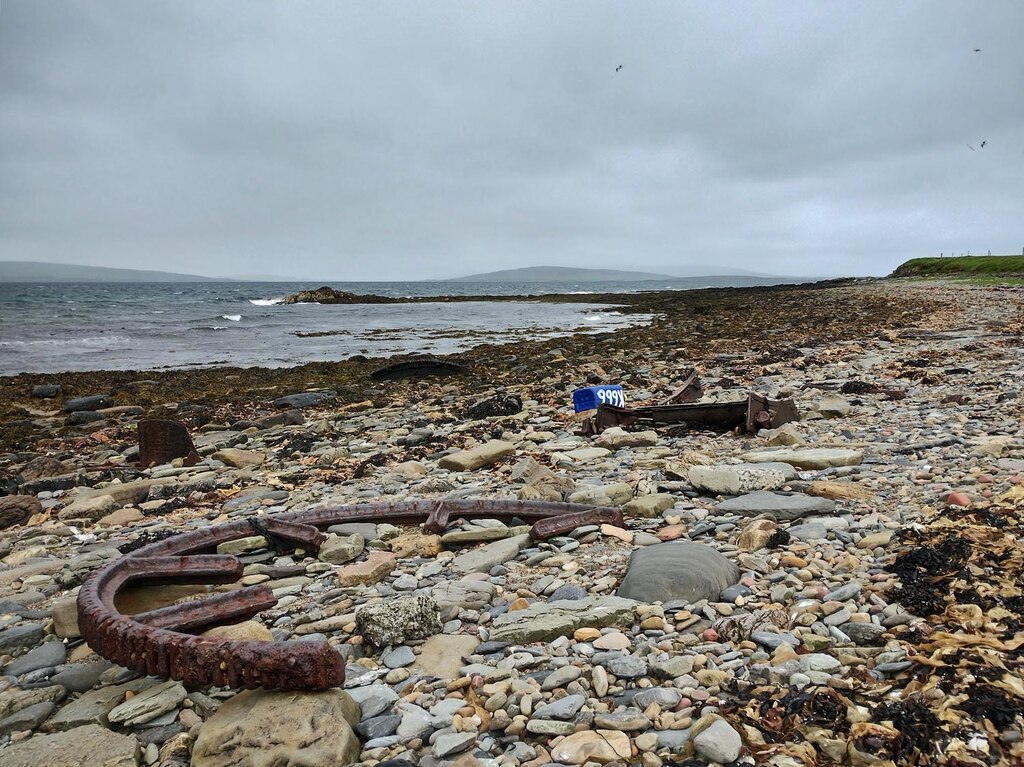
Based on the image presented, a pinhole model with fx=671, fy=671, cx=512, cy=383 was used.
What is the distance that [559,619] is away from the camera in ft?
10.4

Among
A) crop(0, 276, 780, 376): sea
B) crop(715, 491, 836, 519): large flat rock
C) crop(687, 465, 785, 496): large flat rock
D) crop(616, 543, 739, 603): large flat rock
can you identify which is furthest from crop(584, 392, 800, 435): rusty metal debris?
crop(0, 276, 780, 376): sea

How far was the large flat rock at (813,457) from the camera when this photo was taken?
→ 571 centimetres

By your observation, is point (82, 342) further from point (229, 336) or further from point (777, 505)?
point (777, 505)

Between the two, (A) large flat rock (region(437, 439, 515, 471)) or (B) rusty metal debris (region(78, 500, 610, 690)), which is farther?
(A) large flat rock (region(437, 439, 515, 471))

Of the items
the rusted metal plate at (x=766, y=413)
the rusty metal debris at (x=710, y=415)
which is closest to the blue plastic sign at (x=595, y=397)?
the rusty metal debris at (x=710, y=415)

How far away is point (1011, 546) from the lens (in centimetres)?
346

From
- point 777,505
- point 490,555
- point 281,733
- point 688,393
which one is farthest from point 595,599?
point 688,393

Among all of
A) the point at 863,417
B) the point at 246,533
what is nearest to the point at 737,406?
the point at 863,417

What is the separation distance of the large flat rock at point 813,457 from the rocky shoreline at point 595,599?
3cm

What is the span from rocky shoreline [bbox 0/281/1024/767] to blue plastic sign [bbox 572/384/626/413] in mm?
959

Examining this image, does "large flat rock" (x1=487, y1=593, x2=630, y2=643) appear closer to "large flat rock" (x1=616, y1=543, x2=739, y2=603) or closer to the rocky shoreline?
the rocky shoreline

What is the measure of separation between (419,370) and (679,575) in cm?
1280

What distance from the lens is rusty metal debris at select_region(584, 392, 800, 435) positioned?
7500 mm

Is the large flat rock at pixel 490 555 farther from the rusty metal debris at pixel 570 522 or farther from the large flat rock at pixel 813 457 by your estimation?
the large flat rock at pixel 813 457
